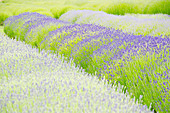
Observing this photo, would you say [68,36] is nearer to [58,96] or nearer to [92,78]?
[92,78]

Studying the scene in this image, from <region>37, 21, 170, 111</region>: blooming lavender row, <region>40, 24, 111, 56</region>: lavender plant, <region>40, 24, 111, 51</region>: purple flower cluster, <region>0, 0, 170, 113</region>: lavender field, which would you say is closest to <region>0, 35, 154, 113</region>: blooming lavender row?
<region>0, 0, 170, 113</region>: lavender field

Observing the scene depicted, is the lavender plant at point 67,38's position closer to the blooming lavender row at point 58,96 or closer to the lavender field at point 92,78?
the lavender field at point 92,78

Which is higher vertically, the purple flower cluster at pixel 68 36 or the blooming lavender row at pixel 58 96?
the blooming lavender row at pixel 58 96

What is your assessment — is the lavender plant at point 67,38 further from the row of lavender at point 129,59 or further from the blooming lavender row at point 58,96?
the blooming lavender row at point 58,96

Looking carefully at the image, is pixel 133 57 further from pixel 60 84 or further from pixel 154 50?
pixel 60 84

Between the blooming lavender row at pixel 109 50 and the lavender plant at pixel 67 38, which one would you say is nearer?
the blooming lavender row at pixel 109 50

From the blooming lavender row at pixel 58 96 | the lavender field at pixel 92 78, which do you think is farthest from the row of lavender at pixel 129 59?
the blooming lavender row at pixel 58 96

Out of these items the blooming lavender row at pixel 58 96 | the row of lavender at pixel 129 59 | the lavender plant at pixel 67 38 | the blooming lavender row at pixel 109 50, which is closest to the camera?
the blooming lavender row at pixel 58 96

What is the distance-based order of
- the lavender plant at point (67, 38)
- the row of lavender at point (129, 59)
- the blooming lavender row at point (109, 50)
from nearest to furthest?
the row of lavender at point (129, 59)
the blooming lavender row at point (109, 50)
the lavender plant at point (67, 38)

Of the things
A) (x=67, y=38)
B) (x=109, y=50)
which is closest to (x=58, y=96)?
(x=109, y=50)

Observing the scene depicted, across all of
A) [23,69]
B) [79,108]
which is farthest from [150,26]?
[79,108]

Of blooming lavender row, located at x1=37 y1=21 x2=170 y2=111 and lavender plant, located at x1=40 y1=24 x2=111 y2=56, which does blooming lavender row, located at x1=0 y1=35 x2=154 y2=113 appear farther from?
lavender plant, located at x1=40 y1=24 x2=111 y2=56
